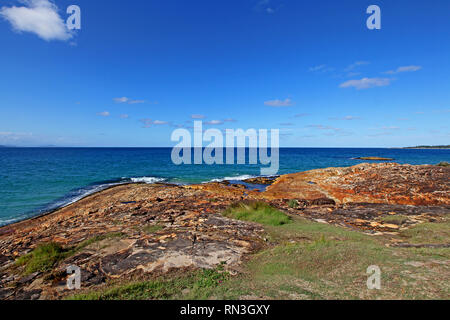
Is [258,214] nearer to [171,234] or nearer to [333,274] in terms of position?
[171,234]

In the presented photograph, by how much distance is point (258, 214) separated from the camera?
36.3 feet

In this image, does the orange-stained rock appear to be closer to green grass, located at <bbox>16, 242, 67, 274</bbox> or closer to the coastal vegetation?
the coastal vegetation

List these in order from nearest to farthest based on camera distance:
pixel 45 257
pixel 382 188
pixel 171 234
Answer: pixel 45 257, pixel 171 234, pixel 382 188

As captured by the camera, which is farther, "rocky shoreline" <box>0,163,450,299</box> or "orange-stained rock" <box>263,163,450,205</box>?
"orange-stained rock" <box>263,163,450,205</box>

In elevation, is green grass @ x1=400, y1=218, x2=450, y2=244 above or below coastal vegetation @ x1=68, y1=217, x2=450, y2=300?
below

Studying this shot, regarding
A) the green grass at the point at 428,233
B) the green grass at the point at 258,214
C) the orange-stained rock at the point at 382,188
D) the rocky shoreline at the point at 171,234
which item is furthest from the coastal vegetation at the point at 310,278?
the orange-stained rock at the point at 382,188

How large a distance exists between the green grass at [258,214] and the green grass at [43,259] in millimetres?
7557

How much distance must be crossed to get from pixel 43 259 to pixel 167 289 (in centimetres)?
496

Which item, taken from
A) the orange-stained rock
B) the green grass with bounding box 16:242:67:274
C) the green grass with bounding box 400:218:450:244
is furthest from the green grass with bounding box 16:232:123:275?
the orange-stained rock

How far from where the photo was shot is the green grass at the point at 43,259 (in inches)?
244

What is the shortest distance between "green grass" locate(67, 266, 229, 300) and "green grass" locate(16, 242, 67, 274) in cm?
275

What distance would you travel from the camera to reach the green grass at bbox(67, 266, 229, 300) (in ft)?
14.8

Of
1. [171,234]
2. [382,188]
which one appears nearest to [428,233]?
[171,234]

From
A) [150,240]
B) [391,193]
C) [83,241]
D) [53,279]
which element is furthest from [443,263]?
[391,193]
